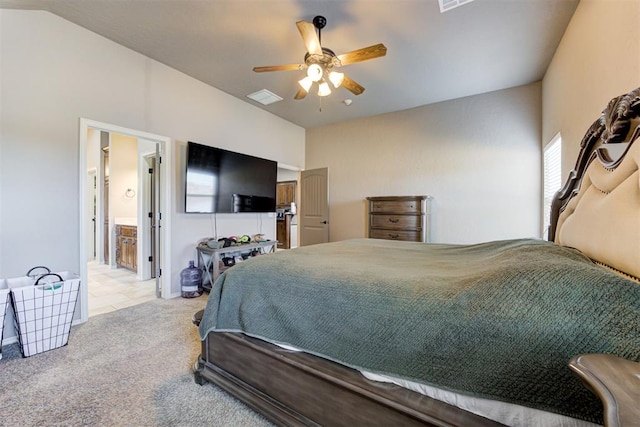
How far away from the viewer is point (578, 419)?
0.68 m

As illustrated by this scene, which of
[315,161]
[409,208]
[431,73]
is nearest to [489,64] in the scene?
[431,73]

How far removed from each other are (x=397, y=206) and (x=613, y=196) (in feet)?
9.43

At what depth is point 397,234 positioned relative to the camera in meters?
3.96

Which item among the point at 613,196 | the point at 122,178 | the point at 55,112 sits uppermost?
the point at 55,112

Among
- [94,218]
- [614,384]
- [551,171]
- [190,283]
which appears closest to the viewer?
[614,384]

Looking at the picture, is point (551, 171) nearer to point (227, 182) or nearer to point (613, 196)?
point (613, 196)

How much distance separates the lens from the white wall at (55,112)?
221 centimetres

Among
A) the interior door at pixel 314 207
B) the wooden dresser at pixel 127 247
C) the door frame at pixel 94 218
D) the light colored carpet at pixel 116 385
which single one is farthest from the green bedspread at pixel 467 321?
the door frame at pixel 94 218

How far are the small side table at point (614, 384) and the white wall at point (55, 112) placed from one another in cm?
359

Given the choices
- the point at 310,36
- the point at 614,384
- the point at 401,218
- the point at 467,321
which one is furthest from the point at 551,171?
the point at 614,384

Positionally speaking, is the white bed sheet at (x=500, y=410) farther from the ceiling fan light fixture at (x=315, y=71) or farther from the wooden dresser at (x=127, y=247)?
the wooden dresser at (x=127, y=247)

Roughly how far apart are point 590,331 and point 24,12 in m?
4.21

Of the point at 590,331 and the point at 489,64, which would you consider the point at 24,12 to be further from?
the point at 489,64

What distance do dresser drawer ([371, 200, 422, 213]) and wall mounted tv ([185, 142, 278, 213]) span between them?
179 centimetres
